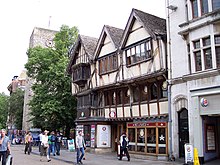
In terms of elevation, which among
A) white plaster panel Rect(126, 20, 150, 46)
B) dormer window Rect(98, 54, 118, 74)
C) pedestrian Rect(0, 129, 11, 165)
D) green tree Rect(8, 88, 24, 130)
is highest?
white plaster panel Rect(126, 20, 150, 46)

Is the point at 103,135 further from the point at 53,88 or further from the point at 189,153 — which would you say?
the point at 189,153

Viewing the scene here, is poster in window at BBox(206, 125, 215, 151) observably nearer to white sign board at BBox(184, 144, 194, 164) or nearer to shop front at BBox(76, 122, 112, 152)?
white sign board at BBox(184, 144, 194, 164)

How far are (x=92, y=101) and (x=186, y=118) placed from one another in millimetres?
11060

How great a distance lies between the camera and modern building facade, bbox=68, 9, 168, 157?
1898 cm

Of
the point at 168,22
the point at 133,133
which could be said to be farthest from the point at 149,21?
the point at 133,133

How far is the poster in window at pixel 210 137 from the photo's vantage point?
Result: 15680mm

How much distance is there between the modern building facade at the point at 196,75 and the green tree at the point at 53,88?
16.3 meters

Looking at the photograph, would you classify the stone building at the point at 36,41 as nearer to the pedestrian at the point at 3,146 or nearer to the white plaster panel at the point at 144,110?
the white plaster panel at the point at 144,110

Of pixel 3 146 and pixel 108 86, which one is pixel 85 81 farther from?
pixel 3 146

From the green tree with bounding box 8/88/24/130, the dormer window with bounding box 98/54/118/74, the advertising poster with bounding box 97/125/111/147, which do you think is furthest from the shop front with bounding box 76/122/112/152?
the green tree with bounding box 8/88/24/130

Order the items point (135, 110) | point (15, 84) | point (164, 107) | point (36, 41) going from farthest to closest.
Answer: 1. point (15, 84)
2. point (36, 41)
3. point (135, 110)
4. point (164, 107)

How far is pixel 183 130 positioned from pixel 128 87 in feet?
21.2

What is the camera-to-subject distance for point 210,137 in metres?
15.8

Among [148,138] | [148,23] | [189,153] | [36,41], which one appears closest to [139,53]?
[148,23]
